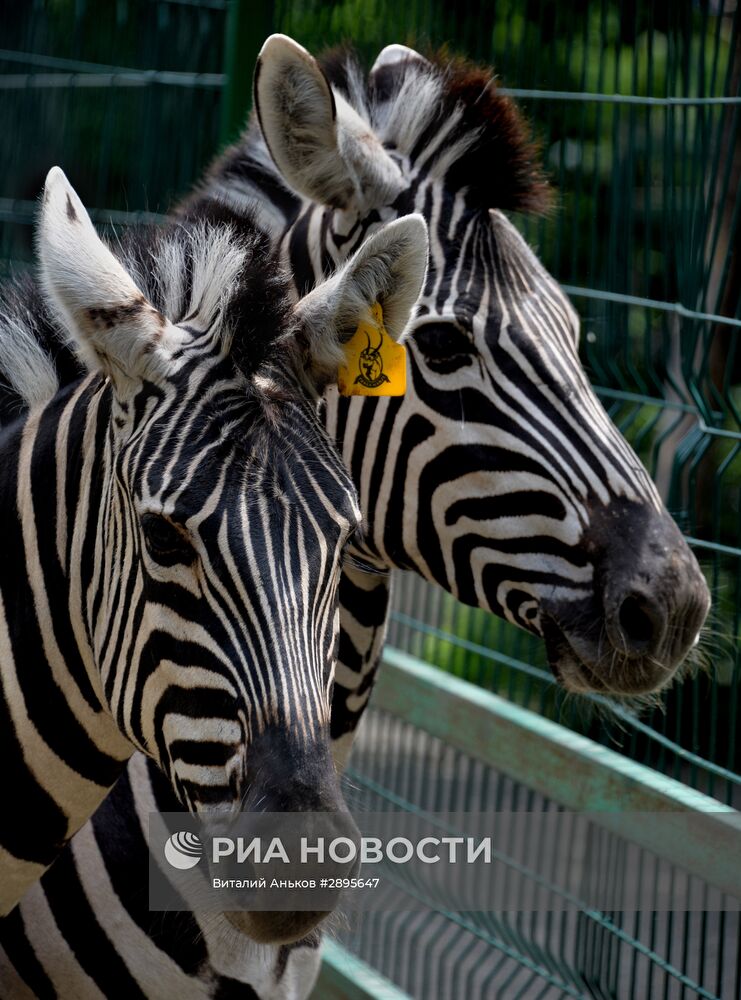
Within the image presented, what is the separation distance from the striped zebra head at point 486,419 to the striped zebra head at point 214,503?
693 mm

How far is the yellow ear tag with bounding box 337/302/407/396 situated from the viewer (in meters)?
2.44

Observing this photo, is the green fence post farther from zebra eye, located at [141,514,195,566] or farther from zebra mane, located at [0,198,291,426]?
zebra eye, located at [141,514,195,566]

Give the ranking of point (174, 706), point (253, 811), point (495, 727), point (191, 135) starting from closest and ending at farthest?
point (253, 811), point (174, 706), point (495, 727), point (191, 135)

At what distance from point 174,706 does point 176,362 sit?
1.99 ft

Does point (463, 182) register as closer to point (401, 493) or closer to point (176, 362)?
point (401, 493)

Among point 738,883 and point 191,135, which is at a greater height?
point 191,135

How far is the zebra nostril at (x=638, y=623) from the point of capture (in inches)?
110

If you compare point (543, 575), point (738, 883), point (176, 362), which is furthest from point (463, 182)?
point (738, 883)

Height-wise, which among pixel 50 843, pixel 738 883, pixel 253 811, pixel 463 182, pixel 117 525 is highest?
pixel 463 182

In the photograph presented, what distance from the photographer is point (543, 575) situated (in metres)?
2.93

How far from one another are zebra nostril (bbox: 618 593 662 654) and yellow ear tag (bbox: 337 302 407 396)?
30.8 inches

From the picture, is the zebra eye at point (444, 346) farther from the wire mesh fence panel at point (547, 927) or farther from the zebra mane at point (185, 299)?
the wire mesh fence panel at point (547, 927)

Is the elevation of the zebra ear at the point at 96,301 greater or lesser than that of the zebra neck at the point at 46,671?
greater

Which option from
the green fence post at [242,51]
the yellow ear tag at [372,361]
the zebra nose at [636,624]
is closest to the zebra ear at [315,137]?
the yellow ear tag at [372,361]
